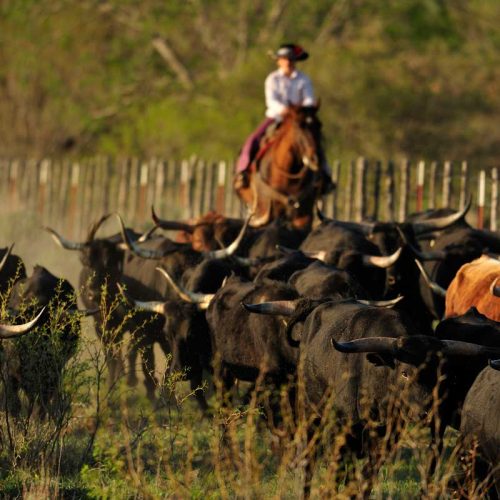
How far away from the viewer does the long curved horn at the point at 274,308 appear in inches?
393

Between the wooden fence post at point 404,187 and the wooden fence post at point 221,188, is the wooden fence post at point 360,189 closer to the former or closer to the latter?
the wooden fence post at point 404,187

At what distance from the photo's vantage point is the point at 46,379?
35.8ft

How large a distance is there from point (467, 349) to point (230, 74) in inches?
1130

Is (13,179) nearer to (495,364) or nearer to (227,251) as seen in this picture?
(227,251)

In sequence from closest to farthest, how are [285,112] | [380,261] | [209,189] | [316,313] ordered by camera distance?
[316,313], [380,261], [285,112], [209,189]

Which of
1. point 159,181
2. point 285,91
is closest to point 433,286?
point 285,91

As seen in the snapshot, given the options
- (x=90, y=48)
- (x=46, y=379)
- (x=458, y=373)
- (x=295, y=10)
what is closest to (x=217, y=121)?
(x=295, y=10)

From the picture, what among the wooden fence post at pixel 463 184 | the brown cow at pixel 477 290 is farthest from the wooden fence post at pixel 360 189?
the brown cow at pixel 477 290

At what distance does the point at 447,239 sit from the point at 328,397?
248 inches

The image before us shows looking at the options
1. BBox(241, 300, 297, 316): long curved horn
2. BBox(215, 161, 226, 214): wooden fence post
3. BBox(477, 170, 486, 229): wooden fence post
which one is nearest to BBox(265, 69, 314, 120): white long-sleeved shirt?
BBox(477, 170, 486, 229): wooden fence post

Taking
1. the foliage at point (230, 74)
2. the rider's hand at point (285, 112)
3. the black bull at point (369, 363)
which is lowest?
the black bull at point (369, 363)

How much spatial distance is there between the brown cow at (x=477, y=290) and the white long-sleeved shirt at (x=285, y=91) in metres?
6.90

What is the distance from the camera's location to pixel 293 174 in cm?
1794

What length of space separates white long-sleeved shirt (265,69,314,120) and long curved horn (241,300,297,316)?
28.8 ft
